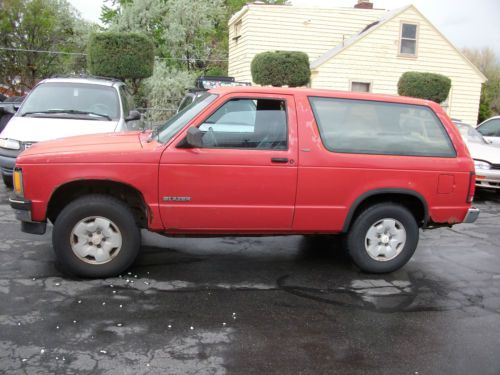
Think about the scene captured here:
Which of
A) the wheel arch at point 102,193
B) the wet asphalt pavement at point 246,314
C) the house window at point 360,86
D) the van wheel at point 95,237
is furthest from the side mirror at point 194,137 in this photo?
the house window at point 360,86

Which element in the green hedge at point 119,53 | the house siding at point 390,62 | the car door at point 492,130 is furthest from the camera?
the house siding at point 390,62

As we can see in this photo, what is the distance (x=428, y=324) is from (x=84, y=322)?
2.78 m

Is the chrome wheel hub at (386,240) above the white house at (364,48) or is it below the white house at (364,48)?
below

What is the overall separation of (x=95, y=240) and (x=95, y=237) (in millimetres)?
28

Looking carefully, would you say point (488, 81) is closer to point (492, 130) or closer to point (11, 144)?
point (492, 130)

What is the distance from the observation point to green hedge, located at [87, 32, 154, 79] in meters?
16.5

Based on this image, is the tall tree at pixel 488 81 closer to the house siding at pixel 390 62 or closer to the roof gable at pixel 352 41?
the house siding at pixel 390 62

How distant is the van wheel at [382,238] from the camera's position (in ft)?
16.6

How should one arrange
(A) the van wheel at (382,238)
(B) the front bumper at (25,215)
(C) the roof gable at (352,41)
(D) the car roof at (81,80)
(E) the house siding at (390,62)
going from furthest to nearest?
(E) the house siding at (390,62)
(C) the roof gable at (352,41)
(D) the car roof at (81,80)
(A) the van wheel at (382,238)
(B) the front bumper at (25,215)

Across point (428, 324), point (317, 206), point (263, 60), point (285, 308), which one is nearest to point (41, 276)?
point (285, 308)

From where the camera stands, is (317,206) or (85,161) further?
(317,206)

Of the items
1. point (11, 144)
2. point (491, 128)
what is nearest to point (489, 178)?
point (491, 128)

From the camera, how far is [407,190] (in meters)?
4.99

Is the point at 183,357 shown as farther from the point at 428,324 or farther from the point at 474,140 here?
the point at 474,140
